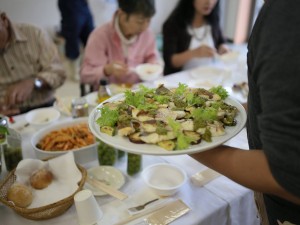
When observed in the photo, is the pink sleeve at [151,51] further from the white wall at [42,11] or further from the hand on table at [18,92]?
the white wall at [42,11]

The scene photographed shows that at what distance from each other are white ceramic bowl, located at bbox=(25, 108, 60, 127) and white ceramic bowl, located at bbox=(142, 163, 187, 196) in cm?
68

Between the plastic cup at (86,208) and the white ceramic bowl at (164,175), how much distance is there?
21cm

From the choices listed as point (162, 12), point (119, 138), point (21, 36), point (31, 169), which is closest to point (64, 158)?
point (31, 169)

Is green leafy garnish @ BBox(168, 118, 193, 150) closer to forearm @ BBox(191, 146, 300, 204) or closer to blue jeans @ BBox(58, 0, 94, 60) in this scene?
forearm @ BBox(191, 146, 300, 204)

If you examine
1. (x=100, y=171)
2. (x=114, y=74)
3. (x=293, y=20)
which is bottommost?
(x=100, y=171)

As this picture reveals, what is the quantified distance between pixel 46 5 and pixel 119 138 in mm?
4333

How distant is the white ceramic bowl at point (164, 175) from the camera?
3.55 ft

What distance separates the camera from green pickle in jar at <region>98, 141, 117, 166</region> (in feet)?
3.83

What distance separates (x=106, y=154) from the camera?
118cm

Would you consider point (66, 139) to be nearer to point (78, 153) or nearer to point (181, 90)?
point (78, 153)

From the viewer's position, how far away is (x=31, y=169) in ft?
3.54

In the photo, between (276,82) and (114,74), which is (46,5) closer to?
(114,74)

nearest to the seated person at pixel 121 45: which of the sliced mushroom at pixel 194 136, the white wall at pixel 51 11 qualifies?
the sliced mushroom at pixel 194 136

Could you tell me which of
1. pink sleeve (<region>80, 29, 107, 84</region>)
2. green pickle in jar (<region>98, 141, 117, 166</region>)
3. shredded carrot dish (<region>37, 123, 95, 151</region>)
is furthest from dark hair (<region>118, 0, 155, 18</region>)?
green pickle in jar (<region>98, 141, 117, 166</region>)
